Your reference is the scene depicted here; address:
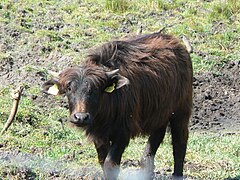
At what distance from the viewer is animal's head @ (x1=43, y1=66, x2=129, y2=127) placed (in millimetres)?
6418

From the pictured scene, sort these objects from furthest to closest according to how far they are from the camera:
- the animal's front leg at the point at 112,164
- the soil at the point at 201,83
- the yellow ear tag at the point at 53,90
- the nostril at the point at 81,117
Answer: the soil at the point at 201,83 < the yellow ear tag at the point at 53,90 < the animal's front leg at the point at 112,164 < the nostril at the point at 81,117

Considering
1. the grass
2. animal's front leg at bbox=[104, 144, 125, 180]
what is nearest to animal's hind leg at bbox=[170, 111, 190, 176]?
the grass

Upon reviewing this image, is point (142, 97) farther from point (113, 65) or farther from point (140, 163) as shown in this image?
point (140, 163)

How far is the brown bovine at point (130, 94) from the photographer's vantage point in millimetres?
6570

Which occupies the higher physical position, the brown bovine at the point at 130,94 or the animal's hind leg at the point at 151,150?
the brown bovine at the point at 130,94

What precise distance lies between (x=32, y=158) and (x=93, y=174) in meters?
0.78

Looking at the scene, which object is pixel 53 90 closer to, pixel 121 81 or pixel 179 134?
pixel 121 81

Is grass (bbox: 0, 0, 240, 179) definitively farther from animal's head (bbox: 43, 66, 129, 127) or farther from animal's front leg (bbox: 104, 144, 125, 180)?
animal's head (bbox: 43, 66, 129, 127)

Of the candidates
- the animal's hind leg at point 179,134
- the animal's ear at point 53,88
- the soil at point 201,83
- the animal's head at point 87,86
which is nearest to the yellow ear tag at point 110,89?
the animal's head at point 87,86

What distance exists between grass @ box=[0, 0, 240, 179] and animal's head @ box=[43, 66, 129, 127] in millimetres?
743

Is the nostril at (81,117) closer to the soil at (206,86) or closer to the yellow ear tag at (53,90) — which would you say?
the yellow ear tag at (53,90)

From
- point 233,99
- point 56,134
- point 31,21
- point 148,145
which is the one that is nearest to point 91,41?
point 31,21

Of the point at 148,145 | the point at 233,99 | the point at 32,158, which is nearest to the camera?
the point at 32,158

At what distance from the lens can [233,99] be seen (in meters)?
12.1
